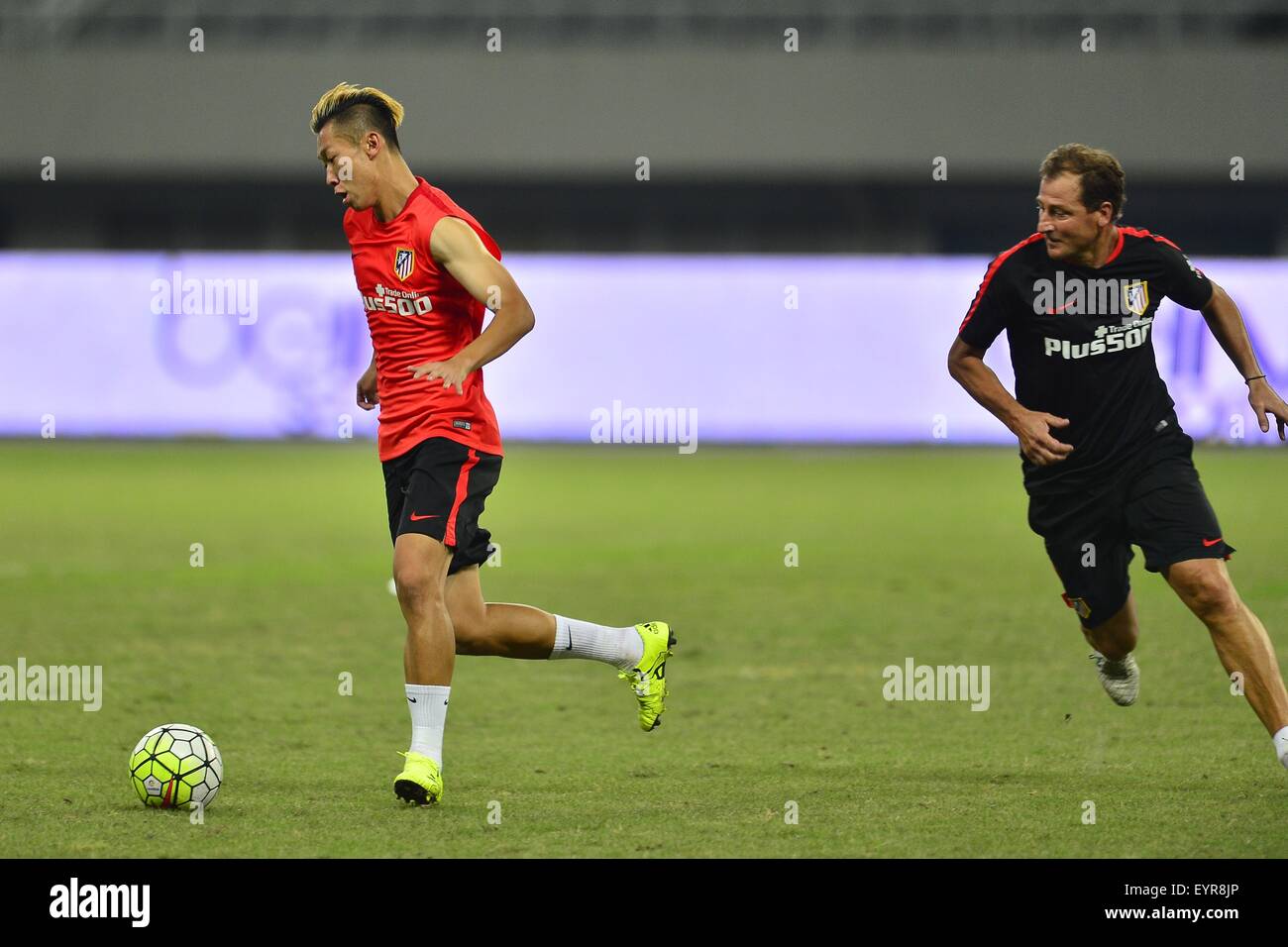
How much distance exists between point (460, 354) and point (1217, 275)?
21.6m

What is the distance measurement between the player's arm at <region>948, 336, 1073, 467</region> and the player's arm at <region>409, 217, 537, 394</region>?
1629 mm

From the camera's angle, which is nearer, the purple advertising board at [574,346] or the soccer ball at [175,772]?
the soccer ball at [175,772]

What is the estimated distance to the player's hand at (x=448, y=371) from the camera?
5926mm

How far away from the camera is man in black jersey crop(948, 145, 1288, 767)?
245 inches

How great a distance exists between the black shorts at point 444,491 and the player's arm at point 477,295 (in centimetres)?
26

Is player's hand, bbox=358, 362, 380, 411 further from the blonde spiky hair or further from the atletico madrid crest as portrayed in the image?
the blonde spiky hair

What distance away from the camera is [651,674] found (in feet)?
22.6

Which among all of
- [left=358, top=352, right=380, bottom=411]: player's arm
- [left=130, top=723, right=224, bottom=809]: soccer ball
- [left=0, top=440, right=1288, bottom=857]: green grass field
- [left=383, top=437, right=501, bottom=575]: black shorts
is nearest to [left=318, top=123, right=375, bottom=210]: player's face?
[left=358, top=352, right=380, bottom=411]: player's arm

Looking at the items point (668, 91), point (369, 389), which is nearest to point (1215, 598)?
point (369, 389)

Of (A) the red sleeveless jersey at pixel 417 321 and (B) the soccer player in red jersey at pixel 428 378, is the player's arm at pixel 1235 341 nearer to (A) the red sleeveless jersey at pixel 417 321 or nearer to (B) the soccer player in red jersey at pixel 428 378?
(B) the soccer player in red jersey at pixel 428 378

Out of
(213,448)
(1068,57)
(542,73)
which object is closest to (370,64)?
(542,73)

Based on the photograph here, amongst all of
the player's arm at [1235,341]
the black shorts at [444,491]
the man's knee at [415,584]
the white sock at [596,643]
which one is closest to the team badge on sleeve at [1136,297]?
the player's arm at [1235,341]

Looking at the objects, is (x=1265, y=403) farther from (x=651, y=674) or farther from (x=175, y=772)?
(x=175, y=772)

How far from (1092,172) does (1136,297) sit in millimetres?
500
